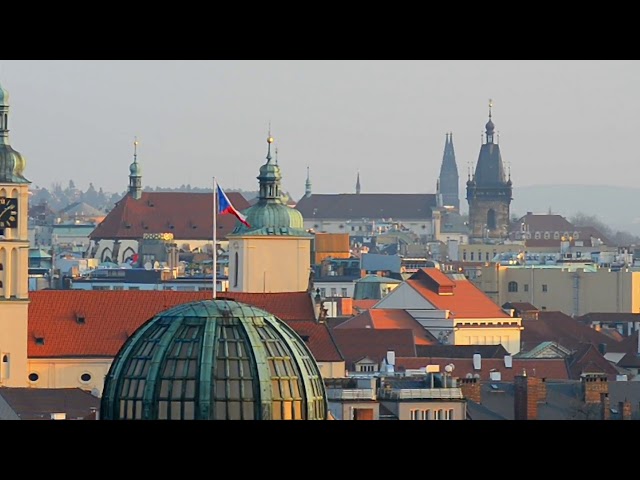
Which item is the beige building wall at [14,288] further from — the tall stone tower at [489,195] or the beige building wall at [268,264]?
the tall stone tower at [489,195]

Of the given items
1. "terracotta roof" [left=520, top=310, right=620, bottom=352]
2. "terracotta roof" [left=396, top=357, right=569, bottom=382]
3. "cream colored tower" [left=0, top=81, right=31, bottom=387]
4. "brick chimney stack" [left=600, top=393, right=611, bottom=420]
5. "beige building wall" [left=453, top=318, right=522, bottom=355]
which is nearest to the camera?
"brick chimney stack" [left=600, top=393, right=611, bottom=420]

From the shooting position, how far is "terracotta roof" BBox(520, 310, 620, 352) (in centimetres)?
6169

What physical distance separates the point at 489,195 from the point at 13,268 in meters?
82.9

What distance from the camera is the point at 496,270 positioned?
88312 millimetres

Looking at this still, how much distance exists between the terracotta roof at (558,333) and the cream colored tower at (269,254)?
373 inches

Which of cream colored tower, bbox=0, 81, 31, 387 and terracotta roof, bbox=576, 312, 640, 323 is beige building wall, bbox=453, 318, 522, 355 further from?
cream colored tower, bbox=0, 81, 31, 387

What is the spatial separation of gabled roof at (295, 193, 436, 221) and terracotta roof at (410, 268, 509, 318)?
245 feet

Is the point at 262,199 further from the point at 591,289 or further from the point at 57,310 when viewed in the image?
the point at 591,289

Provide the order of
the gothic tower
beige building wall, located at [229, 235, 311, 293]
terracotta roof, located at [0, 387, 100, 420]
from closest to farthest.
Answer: terracotta roof, located at [0, 387, 100, 420] < beige building wall, located at [229, 235, 311, 293] < the gothic tower

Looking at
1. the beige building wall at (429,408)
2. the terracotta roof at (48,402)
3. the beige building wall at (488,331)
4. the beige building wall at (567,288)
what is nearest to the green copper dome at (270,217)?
the beige building wall at (488,331)

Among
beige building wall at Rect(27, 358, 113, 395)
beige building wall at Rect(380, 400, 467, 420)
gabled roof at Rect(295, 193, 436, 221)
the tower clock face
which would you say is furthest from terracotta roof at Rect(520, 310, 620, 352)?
gabled roof at Rect(295, 193, 436, 221)

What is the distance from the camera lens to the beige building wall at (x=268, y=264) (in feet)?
168

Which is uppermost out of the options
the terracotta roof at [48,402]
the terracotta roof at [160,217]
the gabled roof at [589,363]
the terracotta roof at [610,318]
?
the terracotta roof at [160,217]
